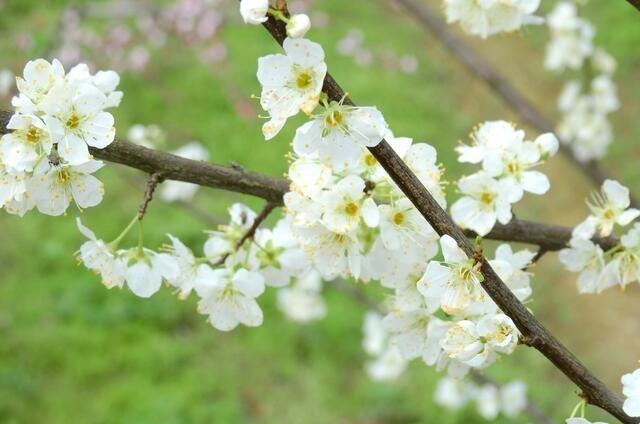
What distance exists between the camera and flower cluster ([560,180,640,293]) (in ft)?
4.41

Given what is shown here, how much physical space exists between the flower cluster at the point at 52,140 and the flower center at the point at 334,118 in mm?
305

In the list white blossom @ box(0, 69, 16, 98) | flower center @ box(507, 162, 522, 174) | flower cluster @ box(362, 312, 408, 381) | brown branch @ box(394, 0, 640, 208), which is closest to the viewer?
flower center @ box(507, 162, 522, 174)

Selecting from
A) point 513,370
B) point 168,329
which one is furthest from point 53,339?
point 513,370

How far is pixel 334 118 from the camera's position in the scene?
1023mm

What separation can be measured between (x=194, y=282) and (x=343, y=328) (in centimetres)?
303

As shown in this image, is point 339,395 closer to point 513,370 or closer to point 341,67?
point 513,370

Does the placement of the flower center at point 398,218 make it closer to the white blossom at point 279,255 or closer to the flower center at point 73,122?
the white blossom at point 279,255

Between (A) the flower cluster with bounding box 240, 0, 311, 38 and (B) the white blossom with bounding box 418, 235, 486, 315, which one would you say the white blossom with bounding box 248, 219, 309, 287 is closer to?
(B) the white blossom with bounding box 418, 235, 486, 315

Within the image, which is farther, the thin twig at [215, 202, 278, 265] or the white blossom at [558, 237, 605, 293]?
the white blossom at [558, 237, 605, 293]

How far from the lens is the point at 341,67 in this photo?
20.9ft

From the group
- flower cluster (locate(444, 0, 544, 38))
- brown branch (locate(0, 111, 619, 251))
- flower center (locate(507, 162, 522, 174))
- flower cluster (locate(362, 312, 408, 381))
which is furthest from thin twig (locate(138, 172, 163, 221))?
flower cluster (locate(362, 312, 408, 381))

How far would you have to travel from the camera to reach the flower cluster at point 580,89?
123 inches

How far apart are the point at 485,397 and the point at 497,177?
235cm

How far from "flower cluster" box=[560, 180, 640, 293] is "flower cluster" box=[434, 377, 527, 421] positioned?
→ 1.57 metres
